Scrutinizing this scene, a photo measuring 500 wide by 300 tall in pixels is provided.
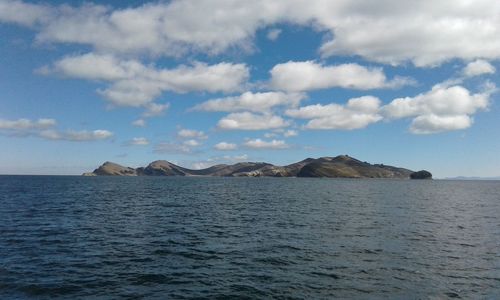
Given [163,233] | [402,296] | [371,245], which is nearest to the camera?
[402,296]

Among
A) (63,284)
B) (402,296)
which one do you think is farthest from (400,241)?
(63,284)

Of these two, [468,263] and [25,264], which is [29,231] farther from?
[468,263]

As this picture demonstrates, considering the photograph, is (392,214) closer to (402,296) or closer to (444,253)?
(444,253)

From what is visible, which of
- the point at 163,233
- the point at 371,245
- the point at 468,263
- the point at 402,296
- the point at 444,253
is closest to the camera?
the point at 402,296

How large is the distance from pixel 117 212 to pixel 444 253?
60699 mm

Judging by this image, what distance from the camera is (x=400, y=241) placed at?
48469 millimetres

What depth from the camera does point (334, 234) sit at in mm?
53156

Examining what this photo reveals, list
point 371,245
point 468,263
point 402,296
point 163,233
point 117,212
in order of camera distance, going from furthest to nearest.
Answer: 1. point 117,212
2. point 163,233
3. point 371,245
4. point 468,263
5. point 402,296

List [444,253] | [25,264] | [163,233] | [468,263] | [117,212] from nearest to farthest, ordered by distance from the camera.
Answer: [25,264] → [468,263] → [444,253] → [163,233] → [117,212]

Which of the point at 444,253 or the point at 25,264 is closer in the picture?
the point at 25,264

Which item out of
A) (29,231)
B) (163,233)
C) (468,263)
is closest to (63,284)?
(163,233)

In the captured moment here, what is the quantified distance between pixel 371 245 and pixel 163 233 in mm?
27898

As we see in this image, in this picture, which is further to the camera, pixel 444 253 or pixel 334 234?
pixel 334 234

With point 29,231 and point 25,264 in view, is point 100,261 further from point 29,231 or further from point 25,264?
point 29,231
